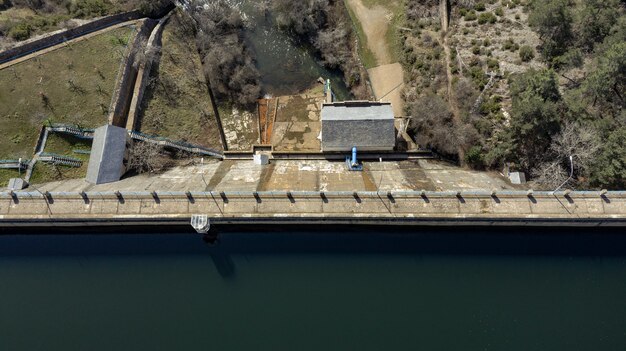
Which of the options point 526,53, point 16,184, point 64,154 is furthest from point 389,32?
point 16,184

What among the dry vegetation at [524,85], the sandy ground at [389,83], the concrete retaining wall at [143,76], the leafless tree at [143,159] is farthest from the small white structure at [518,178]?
the concrete retaining wall at [143,76]

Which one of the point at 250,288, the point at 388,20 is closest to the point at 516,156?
the point at 388,20

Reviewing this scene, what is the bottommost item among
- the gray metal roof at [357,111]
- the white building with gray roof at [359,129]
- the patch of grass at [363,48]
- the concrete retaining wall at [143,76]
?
the white building with gray roof at [359,129]

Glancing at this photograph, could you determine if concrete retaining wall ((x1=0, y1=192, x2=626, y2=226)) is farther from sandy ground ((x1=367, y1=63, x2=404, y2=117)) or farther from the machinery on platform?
sandy ground ((x1=367, y1=63, x2=404, y2=117))

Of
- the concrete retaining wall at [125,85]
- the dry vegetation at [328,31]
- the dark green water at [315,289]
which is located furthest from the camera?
the dry vegetation at [328,31]

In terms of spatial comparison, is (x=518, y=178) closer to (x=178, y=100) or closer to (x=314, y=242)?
(x=314, y=242)

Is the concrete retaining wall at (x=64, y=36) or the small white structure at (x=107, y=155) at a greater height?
the concrete retaining wall at (x=64, y=36)

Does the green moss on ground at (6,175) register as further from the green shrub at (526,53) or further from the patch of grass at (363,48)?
the green shrub at (526,53)
